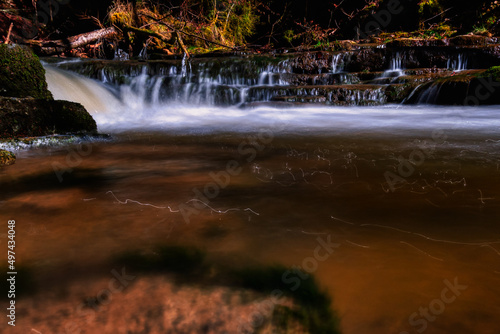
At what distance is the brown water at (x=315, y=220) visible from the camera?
3.53 feet

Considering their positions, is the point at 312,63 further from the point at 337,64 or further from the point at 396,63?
the point at 396,63

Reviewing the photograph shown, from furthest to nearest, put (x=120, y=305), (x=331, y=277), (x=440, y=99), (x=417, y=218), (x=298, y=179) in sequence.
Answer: (x=440, y=99)
(x=298, y=179)
(x=417, y=218)
(x=331, y=277)
(x=120, y=305)

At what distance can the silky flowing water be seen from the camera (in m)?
1.09

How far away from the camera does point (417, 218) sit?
1.63 metres

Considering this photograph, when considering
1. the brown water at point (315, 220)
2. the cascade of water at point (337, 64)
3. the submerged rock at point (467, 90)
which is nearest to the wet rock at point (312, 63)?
the cascade of water at point (337, 64)

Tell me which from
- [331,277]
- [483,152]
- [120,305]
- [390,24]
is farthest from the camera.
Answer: [390,24]

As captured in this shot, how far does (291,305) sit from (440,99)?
7.90 m

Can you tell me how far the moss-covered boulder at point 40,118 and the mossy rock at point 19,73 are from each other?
53cm

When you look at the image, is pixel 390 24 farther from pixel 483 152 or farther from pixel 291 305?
pixel 291 305

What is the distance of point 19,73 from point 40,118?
83 cm

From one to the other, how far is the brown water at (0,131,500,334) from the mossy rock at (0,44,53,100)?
2.00m

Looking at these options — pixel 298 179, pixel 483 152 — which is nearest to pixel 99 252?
pixel 298 179

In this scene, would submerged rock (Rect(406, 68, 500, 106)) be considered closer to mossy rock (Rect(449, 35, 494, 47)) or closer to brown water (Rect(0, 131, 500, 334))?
mossy rock (Rect(449, 35, 494, 47))

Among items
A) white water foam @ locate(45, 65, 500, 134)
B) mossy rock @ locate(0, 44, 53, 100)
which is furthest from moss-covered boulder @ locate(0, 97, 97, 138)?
white water foam @ locate(45, 65, 500, 134)
